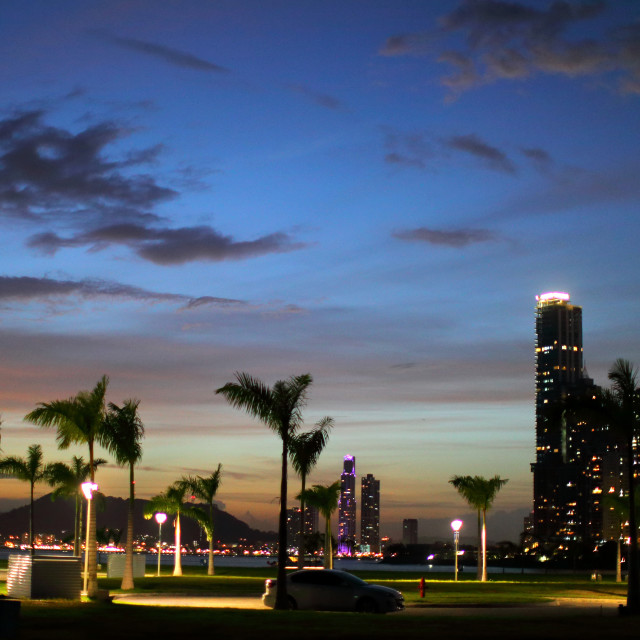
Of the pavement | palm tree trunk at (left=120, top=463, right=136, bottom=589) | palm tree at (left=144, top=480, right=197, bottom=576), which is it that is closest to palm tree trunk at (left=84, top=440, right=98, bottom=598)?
the pavement

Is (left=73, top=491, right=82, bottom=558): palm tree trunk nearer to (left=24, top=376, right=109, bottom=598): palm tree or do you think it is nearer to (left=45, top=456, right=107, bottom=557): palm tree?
(left=45, top=456, right=107, bottom=557): palm tree

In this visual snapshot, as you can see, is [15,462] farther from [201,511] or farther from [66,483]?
[201,511]

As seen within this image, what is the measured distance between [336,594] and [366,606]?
897mm

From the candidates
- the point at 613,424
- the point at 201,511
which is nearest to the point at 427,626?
the point at 613,424

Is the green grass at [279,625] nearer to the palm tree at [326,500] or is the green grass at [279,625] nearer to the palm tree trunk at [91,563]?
the palm tree trunk at [91,563]

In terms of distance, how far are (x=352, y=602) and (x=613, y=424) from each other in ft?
31.0

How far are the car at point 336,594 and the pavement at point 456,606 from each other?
0.64 m

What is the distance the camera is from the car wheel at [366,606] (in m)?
27.1

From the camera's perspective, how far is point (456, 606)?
1225 inches

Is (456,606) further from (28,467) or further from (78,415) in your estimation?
(28,467)

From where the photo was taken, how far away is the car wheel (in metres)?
27.1

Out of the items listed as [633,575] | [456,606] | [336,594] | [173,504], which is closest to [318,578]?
[336,594]

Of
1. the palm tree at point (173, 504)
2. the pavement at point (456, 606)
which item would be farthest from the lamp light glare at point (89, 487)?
the palm tree at point (173, 504)

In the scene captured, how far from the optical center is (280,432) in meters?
28.9
